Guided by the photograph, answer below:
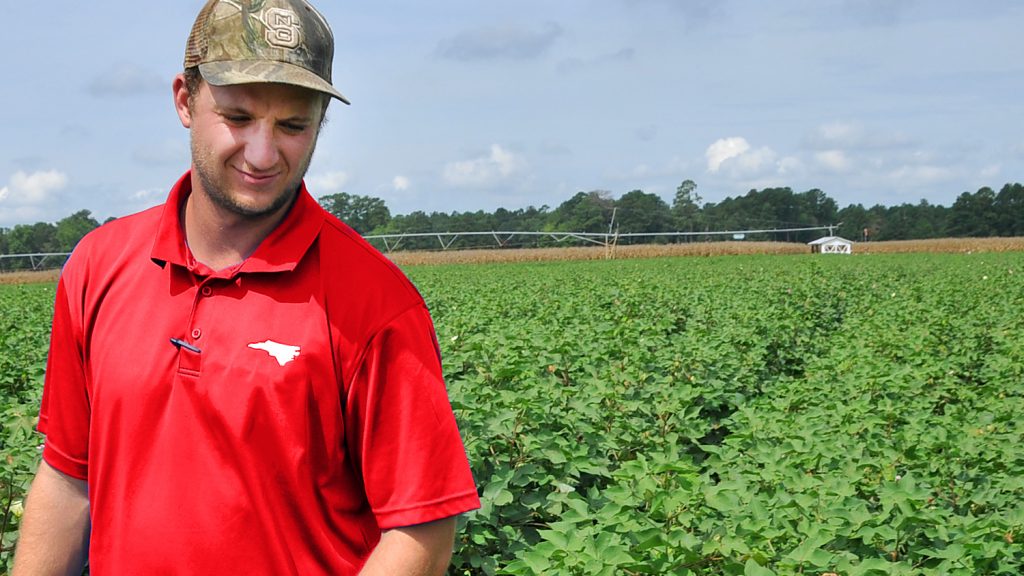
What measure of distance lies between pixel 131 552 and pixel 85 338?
0.43 metres

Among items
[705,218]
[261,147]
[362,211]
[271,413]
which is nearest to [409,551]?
[271,413]

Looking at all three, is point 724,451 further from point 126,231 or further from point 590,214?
point 590,214

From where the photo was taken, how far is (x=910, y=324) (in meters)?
11.8

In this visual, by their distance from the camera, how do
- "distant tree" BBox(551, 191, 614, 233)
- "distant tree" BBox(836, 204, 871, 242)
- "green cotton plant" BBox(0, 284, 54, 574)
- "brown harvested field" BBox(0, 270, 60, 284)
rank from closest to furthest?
1. "green cotton plant" BBox(0, 284, 54, 574)
2. "brown harvested field" BBox(0, 270, 60, 284)
3. "distant tree" BBox(551, 191, 614, 233)
4. "distant tree" BBox(836, 204, 871, 242)

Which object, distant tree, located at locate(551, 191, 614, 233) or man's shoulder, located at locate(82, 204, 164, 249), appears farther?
distant tree, located at locate(551, 191, 614, 233)

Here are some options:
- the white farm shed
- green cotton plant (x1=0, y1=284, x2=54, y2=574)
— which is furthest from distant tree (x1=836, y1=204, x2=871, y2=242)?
green cotton plant (x1=0, y1=284, x2=54, y2=574)

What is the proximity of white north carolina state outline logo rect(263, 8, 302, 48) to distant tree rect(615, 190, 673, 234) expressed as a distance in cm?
10172

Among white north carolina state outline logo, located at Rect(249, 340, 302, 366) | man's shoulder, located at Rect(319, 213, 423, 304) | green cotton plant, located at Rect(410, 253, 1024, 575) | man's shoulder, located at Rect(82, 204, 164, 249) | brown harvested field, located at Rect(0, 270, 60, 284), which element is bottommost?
brown harvested field, located at Rect(0, 270, 60, 284)

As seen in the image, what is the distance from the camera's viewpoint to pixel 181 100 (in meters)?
1.87

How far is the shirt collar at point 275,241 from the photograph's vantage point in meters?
1.80

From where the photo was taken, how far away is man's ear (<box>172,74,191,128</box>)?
1854 mm

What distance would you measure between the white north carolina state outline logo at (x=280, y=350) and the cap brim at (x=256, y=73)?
0.44 metres

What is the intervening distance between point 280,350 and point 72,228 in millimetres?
69479

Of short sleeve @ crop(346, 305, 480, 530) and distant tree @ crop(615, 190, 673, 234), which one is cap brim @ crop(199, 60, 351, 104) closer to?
short sleeve @ crop(346, 305, 480, 530)
